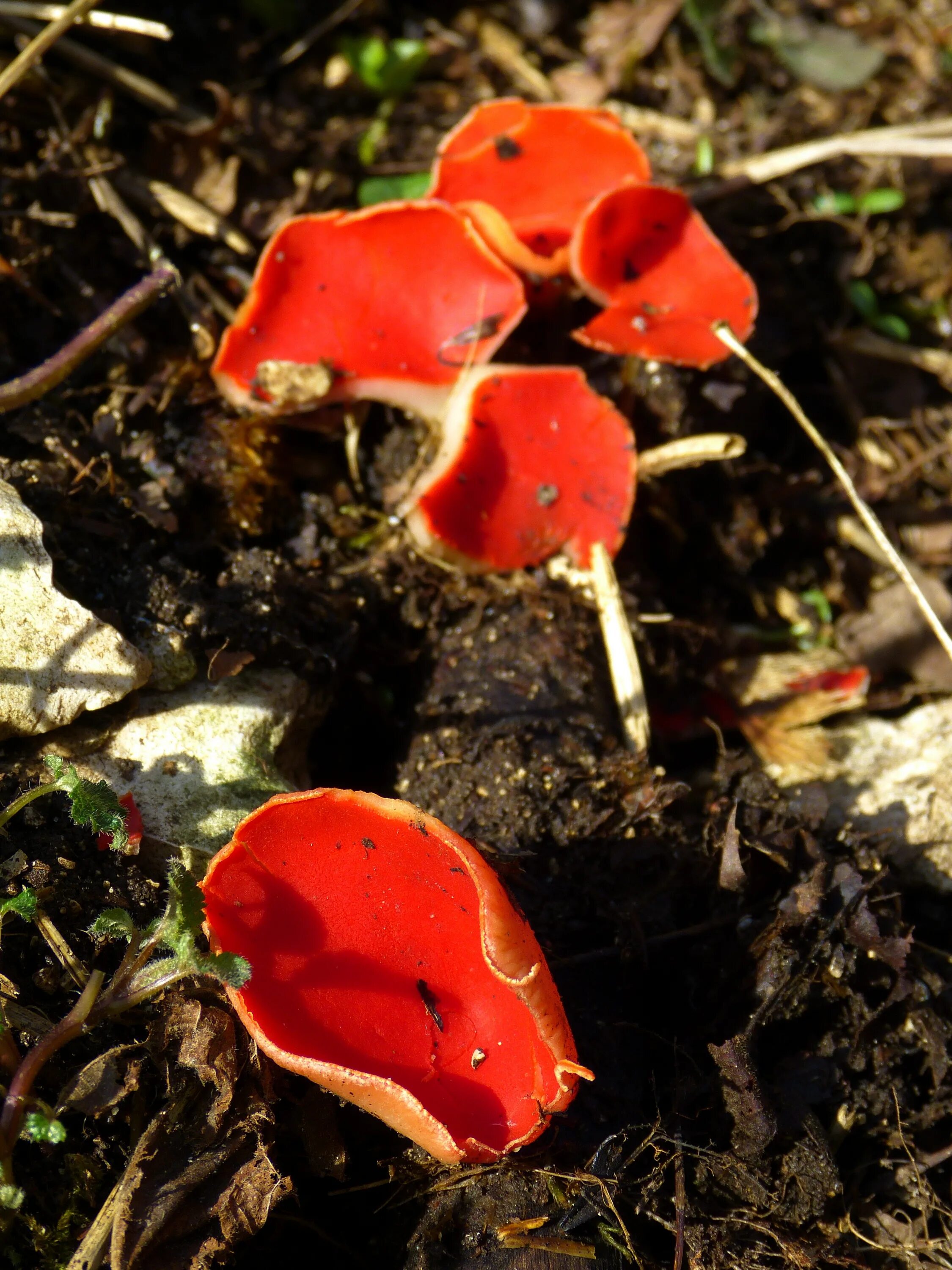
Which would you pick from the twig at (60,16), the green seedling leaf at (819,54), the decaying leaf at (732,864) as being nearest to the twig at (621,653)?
the decaying leaf at (732,864)

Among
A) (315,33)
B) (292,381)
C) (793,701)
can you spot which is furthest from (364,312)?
(793,701)

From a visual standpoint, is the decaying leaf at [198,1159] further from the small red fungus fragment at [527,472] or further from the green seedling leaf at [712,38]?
the green seedling leaf at [712,38]

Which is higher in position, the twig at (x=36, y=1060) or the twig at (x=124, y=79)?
the twig at (x=124, y=79)

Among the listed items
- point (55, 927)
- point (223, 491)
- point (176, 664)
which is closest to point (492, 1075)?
point (55, 927)

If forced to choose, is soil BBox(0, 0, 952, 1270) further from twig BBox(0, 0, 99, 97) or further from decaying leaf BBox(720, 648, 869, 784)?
twig BBox(0, 0, 99, 97)

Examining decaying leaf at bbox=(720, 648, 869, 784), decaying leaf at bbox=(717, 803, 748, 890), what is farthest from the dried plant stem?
decaying leaf at bbox=(717, 803, 748, 890)
